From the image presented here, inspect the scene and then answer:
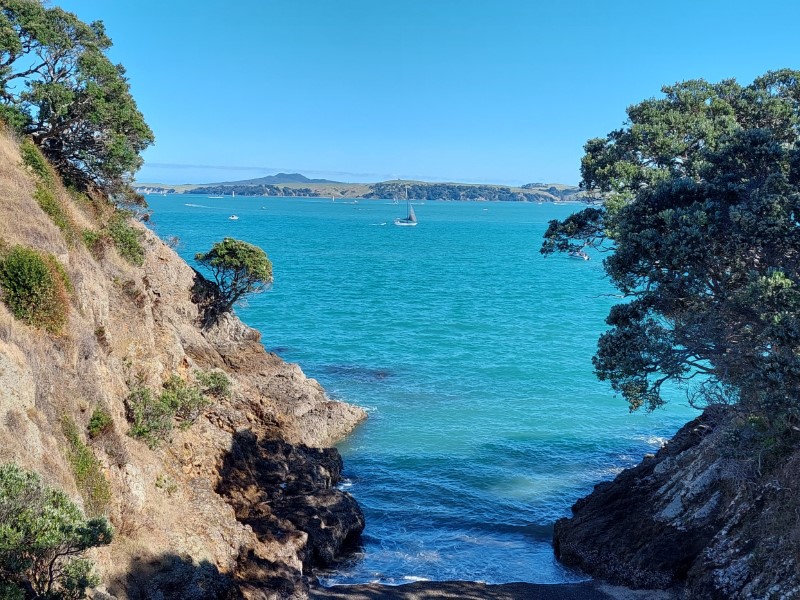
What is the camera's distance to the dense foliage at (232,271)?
4150 centimetres

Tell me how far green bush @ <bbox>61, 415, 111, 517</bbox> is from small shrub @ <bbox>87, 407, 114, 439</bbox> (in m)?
0.92

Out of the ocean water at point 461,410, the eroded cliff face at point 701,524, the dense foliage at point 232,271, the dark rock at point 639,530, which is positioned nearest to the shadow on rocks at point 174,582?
the ocean water at point 461,410

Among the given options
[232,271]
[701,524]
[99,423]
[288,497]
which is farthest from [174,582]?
[232,271]

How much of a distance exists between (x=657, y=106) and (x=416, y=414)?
2149 centimetres

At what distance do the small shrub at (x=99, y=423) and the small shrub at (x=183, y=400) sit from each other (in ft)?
11.1

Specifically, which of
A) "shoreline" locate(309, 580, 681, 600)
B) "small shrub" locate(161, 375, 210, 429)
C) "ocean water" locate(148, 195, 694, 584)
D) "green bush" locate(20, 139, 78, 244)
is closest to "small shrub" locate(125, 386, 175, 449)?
"small shrub" locate(161, 375, 210, 429)

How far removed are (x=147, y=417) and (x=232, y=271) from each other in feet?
66.3

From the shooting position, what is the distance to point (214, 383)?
92.1 ft

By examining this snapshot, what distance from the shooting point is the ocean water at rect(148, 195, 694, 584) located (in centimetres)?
2722

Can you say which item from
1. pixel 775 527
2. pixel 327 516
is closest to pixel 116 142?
pixel 327 516

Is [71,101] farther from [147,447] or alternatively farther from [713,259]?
[713,259]

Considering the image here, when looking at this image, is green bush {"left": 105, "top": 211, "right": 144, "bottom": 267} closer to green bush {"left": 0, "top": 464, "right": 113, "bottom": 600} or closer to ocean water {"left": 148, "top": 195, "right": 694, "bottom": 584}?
ocean water {"left": 148, "top": 195, "right": 694, "bottom": 584}

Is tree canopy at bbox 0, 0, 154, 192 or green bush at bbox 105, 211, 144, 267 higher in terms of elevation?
tree canopy at bbox 0, 0, 154, 192

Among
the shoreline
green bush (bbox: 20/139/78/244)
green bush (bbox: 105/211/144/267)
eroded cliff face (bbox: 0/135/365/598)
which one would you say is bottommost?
the shoreline
